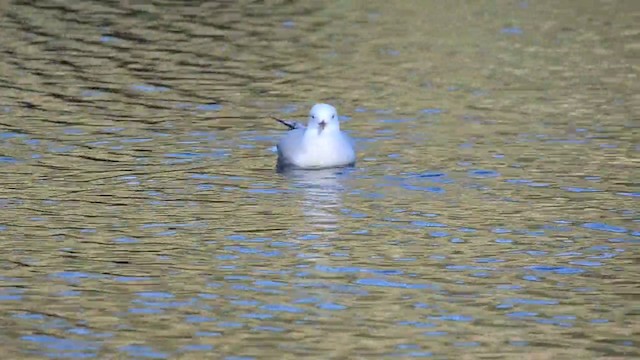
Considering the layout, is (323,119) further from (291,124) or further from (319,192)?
(319,192)

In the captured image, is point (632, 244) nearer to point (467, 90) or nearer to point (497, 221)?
point (497, 221)

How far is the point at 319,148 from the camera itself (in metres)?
16.2

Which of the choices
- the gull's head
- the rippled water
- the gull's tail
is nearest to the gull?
the gull's head

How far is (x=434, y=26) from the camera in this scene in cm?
2672

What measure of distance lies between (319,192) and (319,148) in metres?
1.13

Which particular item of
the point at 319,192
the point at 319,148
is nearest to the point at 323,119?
the point at 319,148

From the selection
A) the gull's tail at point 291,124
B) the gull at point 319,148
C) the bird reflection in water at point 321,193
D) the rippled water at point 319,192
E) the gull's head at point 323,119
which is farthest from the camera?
the gull's tail at point 291,124

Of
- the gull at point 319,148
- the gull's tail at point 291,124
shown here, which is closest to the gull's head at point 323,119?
the gull at point 319,148

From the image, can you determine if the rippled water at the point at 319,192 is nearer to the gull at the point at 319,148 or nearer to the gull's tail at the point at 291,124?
the gull at the point at 319,148

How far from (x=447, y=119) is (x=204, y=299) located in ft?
26.7

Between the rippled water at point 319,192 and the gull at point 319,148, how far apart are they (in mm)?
166

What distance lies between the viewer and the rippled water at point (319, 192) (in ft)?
35.0

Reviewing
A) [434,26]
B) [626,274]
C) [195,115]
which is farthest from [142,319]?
[434,26]

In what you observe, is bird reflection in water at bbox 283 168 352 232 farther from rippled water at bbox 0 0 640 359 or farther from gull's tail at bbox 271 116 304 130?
gull's tail at bbox 271 116 304 130
